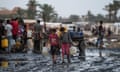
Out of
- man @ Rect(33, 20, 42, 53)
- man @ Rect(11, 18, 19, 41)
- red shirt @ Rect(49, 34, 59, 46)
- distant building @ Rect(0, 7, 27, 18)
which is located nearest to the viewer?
red shirt @ Rect(49, 34, 59, 46)

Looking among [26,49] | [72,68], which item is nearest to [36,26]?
[26,49]

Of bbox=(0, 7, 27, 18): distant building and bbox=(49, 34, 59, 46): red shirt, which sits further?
bbox=(0, 7, 27, 18): distant building

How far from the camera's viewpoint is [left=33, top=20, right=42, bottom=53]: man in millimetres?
23086

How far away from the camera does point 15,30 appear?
2373 centimetres

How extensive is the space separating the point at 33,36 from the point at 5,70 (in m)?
8.19

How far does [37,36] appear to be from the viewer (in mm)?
23406

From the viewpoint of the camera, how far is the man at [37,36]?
75.7 feet

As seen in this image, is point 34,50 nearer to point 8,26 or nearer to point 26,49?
point 26,49

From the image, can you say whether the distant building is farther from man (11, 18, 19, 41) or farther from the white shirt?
the white shirt

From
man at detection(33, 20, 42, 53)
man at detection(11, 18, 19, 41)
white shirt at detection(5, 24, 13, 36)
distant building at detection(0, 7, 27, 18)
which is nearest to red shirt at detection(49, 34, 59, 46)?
man at detection(33, 20, 42, 53)

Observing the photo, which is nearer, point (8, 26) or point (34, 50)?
point (8, 26)

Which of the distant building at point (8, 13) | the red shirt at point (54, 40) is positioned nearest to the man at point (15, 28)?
the red shirt at point (54, 40)

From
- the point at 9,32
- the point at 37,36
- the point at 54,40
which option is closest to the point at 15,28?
the point at 9,32

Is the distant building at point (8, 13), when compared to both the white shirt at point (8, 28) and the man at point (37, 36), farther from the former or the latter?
the white shirt at point (8, 28)
